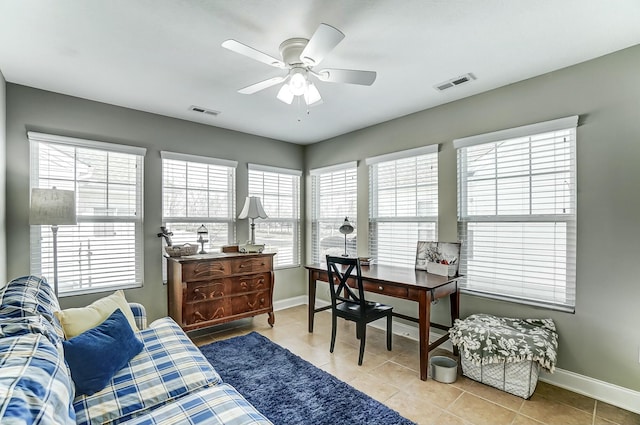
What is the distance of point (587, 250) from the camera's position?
2498 mm

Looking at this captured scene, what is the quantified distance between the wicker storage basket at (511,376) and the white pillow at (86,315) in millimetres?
2697

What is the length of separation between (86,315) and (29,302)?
0.42 m

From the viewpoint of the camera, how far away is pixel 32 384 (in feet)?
3.01

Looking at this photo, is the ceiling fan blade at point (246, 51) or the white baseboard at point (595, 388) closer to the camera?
the ceiling fan blade at point (246, 51)

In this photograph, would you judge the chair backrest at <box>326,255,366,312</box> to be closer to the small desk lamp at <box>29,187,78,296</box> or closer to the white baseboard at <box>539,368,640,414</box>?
the white baseboard at <box>539,368,640,414</box>

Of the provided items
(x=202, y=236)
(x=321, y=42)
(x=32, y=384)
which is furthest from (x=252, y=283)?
(x=32, y=384)

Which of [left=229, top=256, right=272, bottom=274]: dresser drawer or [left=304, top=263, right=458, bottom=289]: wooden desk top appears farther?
[left=229, top=256, right=272, bottom=274]: dresser drawer

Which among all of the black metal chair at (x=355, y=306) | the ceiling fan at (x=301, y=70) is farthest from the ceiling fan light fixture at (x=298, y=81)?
the black metal chair at (x=355, y=306)

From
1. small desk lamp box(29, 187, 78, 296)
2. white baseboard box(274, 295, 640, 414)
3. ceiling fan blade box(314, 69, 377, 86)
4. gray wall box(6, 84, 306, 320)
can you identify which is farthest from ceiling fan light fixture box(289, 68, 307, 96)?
white baseboard box(274, 295, 640, 414)

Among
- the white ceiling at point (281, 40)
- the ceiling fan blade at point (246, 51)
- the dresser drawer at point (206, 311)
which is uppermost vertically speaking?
the white ceiling at point (281, 40)

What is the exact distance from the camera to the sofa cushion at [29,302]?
1.46 metres

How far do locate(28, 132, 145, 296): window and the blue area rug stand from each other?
135 cm

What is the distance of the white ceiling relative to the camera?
6.20 feet

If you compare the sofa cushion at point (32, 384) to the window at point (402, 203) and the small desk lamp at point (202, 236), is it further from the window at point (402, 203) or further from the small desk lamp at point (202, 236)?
the window at point (402, 203)
